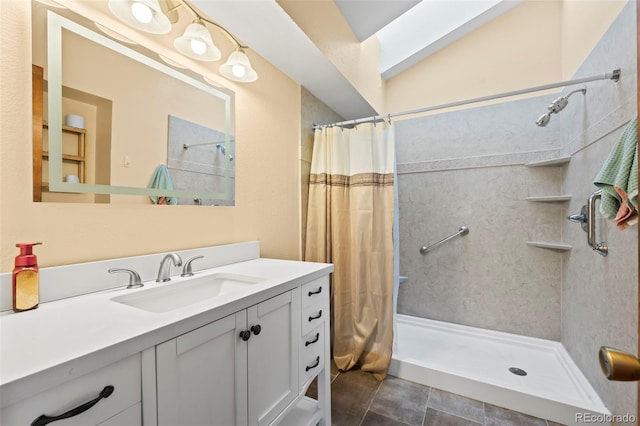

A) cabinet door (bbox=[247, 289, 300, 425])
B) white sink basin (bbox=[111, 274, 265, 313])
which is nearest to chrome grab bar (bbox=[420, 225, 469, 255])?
cabinet door (bbox=[247, 289, 300, 425])

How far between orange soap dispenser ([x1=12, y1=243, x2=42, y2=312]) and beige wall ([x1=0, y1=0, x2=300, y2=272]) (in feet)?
0.25

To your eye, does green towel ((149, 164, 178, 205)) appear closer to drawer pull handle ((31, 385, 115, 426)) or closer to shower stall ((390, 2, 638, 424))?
drawer pull handle ((31, 385, 115, 426))

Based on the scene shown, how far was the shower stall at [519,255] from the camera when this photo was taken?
1405mm

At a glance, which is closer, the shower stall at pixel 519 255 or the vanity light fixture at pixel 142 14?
the vanity light fixture at pixel 142 14

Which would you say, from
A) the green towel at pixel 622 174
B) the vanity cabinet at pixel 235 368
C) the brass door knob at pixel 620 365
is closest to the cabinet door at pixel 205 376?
the vanity cabinet at pixel 235 368

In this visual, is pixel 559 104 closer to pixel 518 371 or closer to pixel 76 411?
pixel 518 371

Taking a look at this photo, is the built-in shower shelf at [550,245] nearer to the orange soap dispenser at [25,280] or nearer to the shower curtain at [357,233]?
the shower curtain at [357,233]

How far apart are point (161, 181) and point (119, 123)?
27 centimetres

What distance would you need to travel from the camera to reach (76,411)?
0.53 metres

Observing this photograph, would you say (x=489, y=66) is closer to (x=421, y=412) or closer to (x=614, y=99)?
(x=614, y=99)

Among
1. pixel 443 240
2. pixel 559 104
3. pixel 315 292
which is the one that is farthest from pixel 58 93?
pixel 443 240

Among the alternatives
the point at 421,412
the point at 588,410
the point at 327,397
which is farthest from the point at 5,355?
the point at 588,410

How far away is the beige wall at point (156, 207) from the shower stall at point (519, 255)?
4.30 feet

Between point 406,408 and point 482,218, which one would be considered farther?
point 482,218
